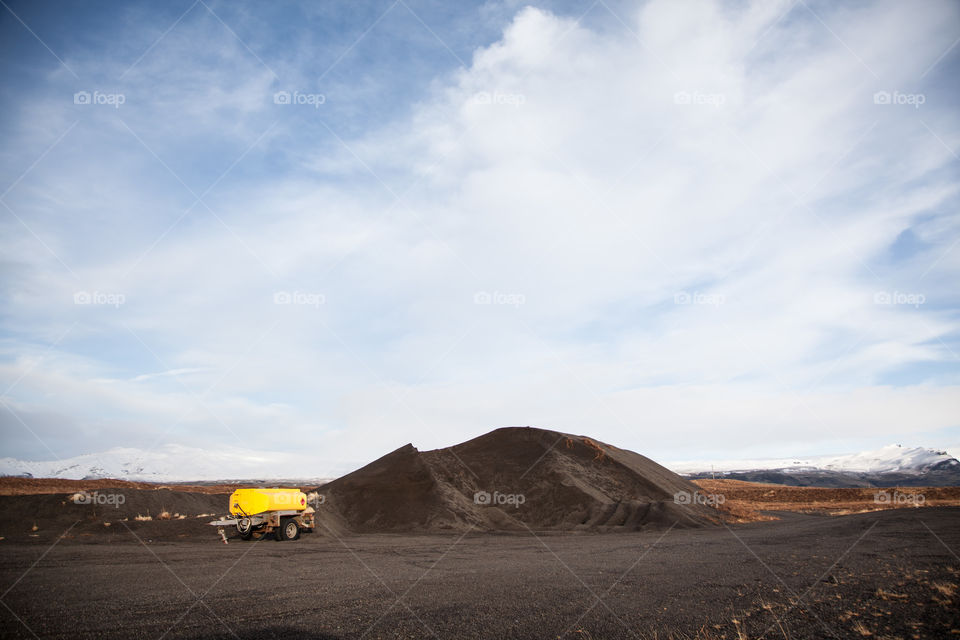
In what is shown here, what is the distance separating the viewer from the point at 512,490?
137ft

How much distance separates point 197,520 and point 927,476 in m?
210

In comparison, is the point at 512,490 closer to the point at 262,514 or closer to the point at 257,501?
the point at 262,514

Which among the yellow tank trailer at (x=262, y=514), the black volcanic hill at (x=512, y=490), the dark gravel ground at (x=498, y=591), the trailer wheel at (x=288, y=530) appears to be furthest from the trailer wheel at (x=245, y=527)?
the black volcanic hill at (x=512, y=490)

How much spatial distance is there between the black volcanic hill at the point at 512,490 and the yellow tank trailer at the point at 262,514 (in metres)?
8.71

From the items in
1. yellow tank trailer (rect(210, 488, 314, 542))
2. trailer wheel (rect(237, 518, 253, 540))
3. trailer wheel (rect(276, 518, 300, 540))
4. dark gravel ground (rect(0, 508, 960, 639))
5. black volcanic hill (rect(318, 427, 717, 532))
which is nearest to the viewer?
dark gravel ground (rect(0, 508, 960, 639))

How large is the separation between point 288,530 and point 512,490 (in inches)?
756

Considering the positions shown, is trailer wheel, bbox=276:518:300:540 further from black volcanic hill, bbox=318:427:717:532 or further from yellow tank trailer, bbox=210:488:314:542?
black volcanic hill, bbox=318:427:717:532

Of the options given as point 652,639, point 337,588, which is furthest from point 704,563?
point 337,588

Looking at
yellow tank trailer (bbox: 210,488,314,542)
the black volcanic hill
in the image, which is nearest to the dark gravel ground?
yellow tank trailer (bbox: 210,488,314,542)

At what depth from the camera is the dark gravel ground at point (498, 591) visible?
9773 millimetres

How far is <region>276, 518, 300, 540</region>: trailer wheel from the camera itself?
1054 inches

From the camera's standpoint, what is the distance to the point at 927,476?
16712 cm

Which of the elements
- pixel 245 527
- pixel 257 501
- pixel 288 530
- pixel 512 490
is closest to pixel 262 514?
pixel 257 501

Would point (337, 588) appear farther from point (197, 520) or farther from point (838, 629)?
point (197, 520)
